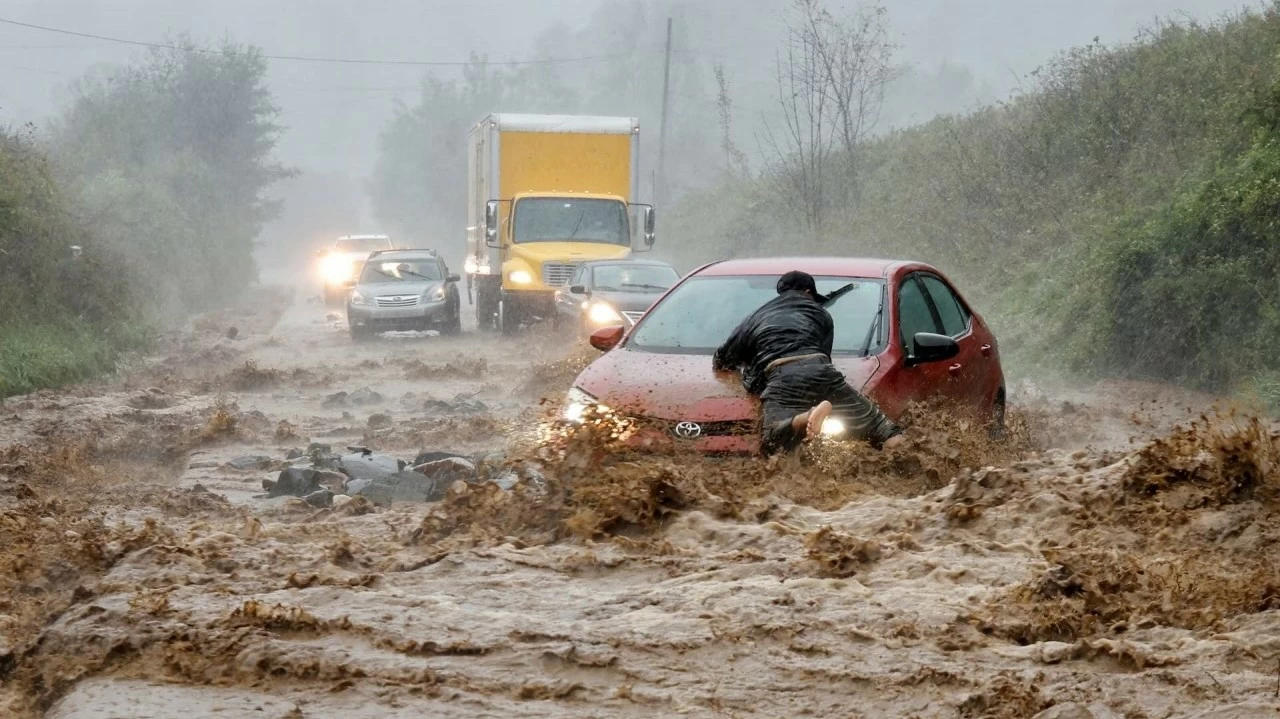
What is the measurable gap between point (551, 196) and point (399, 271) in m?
3.92

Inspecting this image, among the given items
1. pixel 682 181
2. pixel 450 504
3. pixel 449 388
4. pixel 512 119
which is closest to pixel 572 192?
pixel 512 119

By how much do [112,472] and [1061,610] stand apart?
8142 millimetres

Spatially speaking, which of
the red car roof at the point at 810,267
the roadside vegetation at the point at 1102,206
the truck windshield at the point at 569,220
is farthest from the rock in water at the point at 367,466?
the truck windshield at the point at 569,220

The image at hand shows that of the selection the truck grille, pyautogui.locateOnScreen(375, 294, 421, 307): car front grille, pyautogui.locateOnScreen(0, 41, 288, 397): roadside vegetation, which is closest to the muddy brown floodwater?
pyautogui.locateOnScreen(0, 41, 288, 397): roadside vegetation

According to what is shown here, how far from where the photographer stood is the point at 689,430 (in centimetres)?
797

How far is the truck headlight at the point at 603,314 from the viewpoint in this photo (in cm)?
1959

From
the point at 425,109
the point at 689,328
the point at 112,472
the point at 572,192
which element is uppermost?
the point at 425,109

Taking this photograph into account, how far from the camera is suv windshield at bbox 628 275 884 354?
29.8 ft

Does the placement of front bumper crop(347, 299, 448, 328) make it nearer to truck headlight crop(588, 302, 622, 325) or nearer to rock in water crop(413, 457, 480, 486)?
truck headlight crop(588, 302, 622, 325)

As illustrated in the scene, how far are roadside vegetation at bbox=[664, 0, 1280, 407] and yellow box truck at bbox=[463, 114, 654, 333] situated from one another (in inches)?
236

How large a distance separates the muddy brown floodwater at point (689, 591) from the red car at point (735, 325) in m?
0.29

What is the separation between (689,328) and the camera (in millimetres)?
9367

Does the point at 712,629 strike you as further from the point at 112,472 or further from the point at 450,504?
the point at 112,472

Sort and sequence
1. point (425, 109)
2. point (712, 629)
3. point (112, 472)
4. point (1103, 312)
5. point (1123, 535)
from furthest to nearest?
point (425, 109)
point (1103, 312)
point (112, 472)
point (1123, 535)
point (712, 629)
